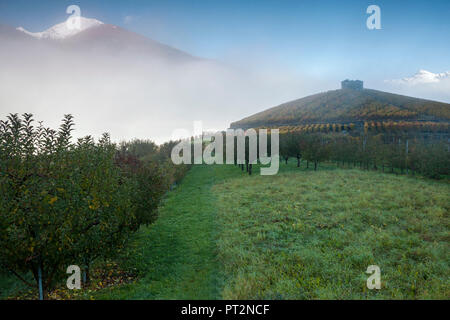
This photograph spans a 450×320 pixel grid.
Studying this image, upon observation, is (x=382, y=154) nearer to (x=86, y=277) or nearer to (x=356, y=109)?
(x=86, y=277)

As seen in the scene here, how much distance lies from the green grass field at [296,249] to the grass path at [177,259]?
0.05 metres

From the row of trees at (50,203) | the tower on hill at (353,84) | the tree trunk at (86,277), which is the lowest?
the tree trunk at (86,277)

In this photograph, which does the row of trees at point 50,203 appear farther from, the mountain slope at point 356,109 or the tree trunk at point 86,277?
the mountain slope at point 356,109

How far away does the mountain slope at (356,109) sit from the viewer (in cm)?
11175

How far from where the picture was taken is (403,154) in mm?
45469

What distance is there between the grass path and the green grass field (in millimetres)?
49

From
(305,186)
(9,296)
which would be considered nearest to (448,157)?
(305,186)

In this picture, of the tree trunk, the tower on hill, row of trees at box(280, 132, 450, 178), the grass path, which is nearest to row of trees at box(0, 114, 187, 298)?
the tree trunk

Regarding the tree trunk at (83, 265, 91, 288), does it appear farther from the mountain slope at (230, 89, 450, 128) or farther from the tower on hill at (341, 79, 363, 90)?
the tower on hill at (341, 79, 363, 90)

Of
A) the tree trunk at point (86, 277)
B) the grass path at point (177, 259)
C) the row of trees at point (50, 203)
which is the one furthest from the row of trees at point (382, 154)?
the row of trees at point (50, 203)

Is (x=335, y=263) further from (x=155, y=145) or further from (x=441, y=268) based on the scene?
(x=155, y=145)

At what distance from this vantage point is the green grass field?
937 centimetres

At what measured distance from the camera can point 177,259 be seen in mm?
13164
